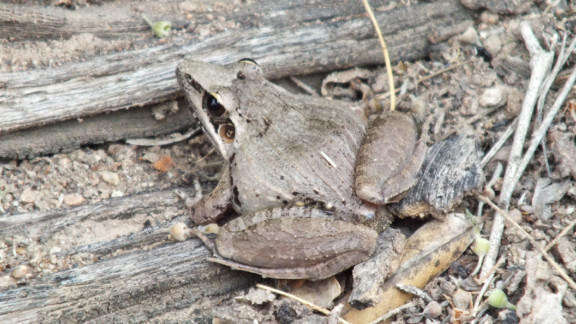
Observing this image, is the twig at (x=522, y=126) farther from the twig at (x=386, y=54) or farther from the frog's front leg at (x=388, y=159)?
the twig at (x=386, y=54)

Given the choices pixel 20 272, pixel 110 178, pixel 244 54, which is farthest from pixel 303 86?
pixel 20 272

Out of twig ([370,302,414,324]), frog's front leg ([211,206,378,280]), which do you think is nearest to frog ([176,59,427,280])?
frog's front leg ([211,206,378,280])

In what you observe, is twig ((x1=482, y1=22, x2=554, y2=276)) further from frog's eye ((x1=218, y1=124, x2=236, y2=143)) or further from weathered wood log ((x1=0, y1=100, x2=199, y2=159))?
weathered wood log ((x1=0, y1=100, x2=199, y2=159))

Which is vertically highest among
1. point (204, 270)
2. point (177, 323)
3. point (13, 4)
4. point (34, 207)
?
point (13, 4)

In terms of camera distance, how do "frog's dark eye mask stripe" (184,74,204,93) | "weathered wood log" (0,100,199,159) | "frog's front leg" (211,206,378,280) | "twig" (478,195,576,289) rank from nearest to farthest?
"twig" (478,195,576,289) → "frog's front leg" (211,206,378,280) → "frog's dark eye mask stripe" (184,74,204,93) → "weathered wood log" (0,100,199,159)

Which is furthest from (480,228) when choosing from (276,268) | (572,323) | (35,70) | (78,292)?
(35,70)

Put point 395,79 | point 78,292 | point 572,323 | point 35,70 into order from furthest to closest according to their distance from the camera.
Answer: point 395,79 → point 35,70 → point 78,292 → point 572,323

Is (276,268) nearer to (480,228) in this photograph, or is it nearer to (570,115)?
(480,228)

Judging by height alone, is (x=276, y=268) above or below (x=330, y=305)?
above
